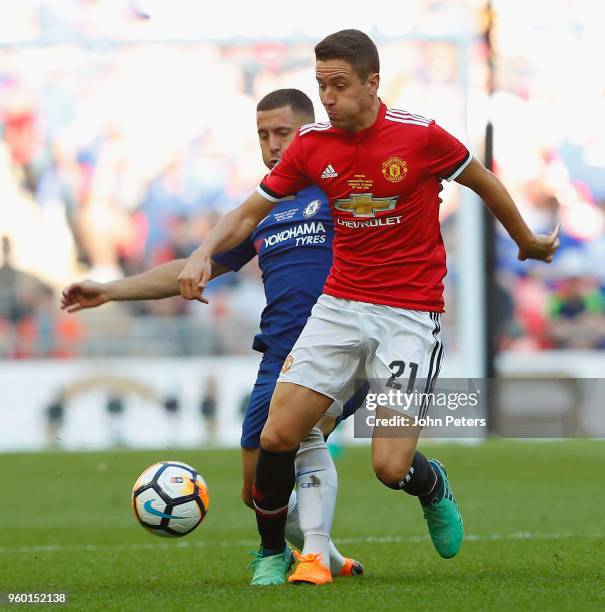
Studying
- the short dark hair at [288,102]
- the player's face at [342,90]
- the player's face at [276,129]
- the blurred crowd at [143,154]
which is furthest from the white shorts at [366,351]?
the blurred crowd at [143,154]

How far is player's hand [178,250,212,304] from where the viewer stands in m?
5.20

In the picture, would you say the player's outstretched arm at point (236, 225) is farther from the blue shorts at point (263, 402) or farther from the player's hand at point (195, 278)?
the blue shorts at point (263, 402)

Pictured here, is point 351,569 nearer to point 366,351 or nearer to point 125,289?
point 366,351

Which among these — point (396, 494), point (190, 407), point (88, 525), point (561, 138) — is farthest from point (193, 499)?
point (561, 138)

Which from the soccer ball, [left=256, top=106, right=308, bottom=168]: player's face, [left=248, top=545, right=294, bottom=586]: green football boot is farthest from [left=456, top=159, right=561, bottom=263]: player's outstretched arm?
the soccer ball

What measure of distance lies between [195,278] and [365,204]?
748mm

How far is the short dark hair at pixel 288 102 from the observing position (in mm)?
6043

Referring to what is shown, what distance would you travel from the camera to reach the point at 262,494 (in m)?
5.64

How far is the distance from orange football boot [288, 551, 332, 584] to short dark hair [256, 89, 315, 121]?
1930mm

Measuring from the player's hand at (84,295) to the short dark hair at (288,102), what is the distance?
1.07 meters

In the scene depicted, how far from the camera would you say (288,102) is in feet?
19.8

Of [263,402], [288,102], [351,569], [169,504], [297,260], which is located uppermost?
[288,102]

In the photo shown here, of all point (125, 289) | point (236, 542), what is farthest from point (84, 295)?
point (236, 542)

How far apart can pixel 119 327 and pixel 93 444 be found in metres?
1.54
